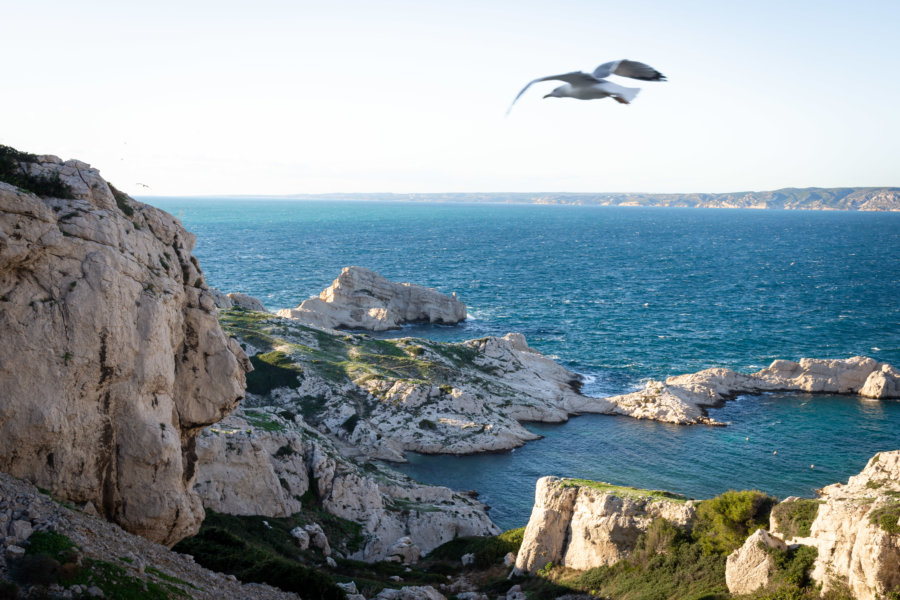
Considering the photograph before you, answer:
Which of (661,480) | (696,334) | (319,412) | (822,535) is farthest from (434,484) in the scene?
(696,334)

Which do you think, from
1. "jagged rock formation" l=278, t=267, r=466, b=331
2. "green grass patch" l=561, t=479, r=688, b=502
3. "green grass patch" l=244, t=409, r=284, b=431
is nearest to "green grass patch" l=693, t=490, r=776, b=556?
"green grass patch" l=561, t=479, r=688, b=502

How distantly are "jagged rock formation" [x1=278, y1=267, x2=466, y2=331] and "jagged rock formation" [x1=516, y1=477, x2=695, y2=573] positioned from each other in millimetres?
77535

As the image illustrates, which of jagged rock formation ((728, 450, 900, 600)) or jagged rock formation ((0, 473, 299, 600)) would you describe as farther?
jagged rock formation ((728, 450, 900, 600))

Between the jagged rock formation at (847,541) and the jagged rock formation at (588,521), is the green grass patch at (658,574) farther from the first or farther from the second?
the jagged rock formation at (847,541)

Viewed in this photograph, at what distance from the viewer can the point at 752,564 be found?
2803 centimetres

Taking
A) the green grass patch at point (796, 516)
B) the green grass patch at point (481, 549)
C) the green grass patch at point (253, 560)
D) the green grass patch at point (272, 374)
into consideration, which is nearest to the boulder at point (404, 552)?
the green grass patch at point (481, 549)

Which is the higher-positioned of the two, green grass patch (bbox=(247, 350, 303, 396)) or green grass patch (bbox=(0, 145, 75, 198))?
green grass patch (bbox=(0, 145, 75, 198))

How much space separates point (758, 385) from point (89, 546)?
85.8 meters

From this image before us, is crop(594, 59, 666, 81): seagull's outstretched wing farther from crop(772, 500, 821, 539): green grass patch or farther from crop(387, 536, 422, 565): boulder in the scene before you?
crop(387, 536, 422, 565): boulder

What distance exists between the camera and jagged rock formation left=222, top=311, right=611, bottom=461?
226ft

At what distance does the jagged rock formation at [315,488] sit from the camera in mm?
38844

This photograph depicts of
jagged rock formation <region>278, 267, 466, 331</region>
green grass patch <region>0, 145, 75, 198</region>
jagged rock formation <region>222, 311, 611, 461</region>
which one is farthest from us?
jagged rock formation <region>278, 267, 466, 331</region>

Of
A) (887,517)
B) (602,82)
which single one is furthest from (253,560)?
(887,517)

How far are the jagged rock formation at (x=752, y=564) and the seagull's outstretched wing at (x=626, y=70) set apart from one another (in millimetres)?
22760
